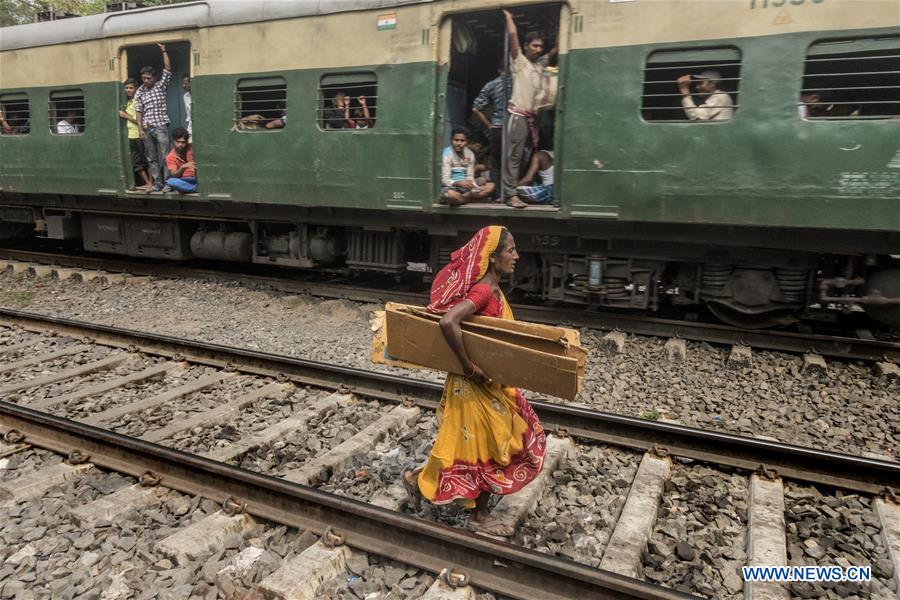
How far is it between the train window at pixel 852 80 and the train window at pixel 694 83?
58 centimetres

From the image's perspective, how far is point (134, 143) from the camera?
888cm

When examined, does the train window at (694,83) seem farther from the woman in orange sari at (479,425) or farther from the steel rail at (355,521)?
the steel rail at (355,521)

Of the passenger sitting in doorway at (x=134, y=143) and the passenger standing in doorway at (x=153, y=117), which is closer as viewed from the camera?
the passenger standing in doorway at (x=153, y=117)

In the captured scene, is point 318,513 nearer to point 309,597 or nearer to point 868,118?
point 309,597

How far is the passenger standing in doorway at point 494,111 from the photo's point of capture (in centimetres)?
676

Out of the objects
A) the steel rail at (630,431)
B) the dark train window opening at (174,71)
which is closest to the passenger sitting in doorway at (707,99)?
the steel rail at (630,431)

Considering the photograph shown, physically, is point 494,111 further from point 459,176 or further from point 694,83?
point 694,83

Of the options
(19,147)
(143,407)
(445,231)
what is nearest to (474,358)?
(143,407)

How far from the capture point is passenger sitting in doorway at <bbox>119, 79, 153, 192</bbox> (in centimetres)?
865

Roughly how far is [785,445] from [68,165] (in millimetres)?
9977

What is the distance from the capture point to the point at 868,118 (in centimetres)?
506

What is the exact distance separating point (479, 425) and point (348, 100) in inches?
210

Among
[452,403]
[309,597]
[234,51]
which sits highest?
[234,51]

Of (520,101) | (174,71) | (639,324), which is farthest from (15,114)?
(639,324)
